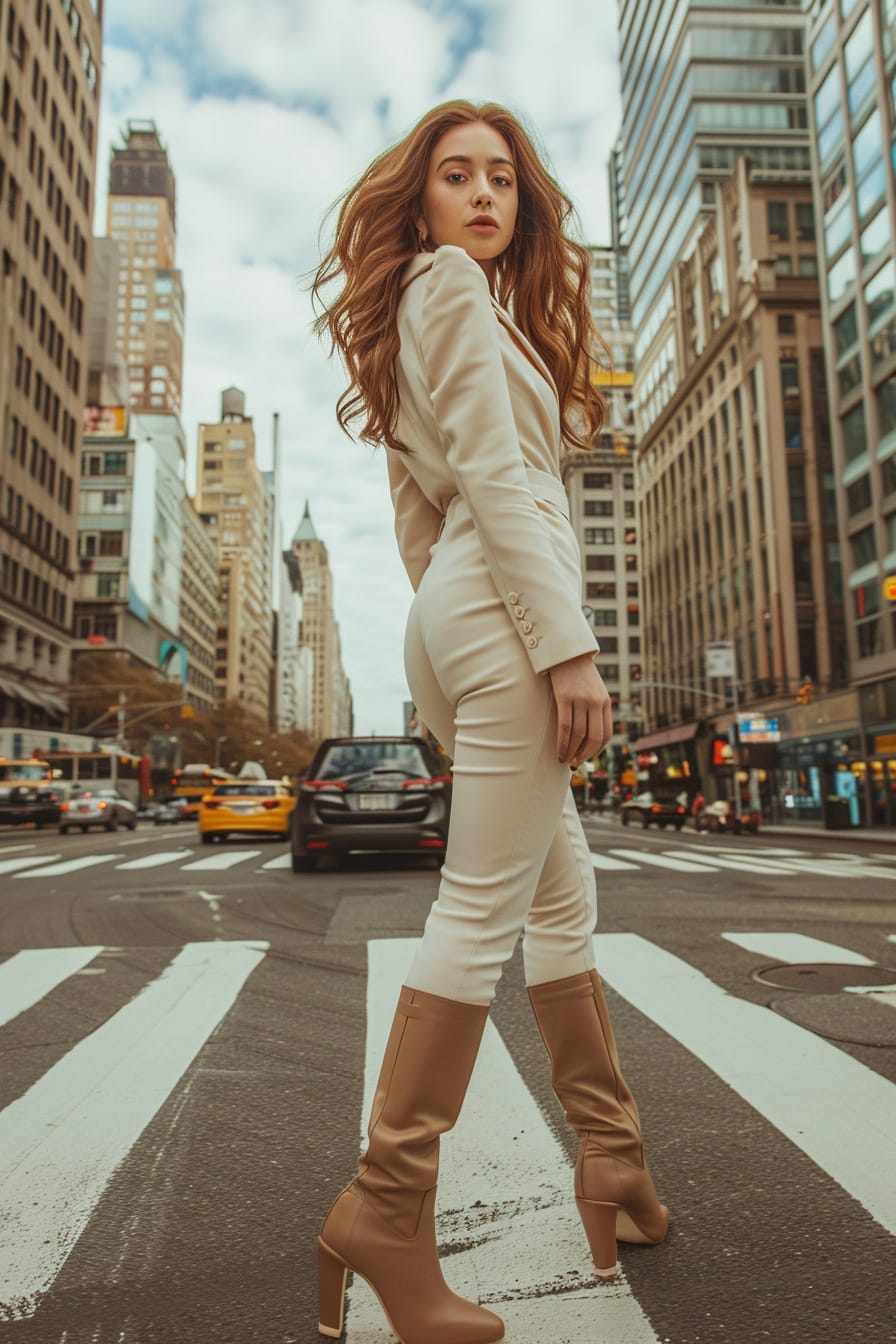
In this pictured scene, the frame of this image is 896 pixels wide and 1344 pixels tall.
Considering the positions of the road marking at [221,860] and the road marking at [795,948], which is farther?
the road marking at [221,860]

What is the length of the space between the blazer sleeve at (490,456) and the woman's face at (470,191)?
235mm

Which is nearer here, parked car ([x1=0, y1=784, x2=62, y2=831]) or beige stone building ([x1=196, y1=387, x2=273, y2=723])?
parked car ([x1=0, y1=784, x2=62, y2=831])

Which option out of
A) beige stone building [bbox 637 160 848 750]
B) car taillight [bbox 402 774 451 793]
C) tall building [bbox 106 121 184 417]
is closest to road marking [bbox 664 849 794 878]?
car taillight [bbox 402 774 451 793]

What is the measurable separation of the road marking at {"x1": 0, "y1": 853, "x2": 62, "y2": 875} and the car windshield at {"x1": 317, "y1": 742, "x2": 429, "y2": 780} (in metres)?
4.08

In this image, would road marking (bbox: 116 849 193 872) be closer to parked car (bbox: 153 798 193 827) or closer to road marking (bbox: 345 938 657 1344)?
road marking (bbox: 345 938 657 1344)

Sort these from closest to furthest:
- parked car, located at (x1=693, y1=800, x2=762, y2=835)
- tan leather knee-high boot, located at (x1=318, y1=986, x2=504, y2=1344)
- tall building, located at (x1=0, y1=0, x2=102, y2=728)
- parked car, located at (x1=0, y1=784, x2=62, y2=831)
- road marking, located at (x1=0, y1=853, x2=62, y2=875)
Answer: tan leather knee-high boot, located at (x1=318, y1=986, x2=504, y2=1344) < road marking, located at (x1=0, y1=853, x2=62, y2=875) < parked car, located at (x1=0, y1=784, x2=62, y2=831) < parked car, located at (x1=693, y1=800, x2=762, y2=835) < tall building, located at (x1=0, y1=0, x2=102, y2=728)

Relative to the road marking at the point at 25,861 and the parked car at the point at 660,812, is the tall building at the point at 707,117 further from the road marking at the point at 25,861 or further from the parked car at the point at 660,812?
the road marking at the point at 25,861

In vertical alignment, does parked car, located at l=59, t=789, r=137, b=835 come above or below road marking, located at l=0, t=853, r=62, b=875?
above

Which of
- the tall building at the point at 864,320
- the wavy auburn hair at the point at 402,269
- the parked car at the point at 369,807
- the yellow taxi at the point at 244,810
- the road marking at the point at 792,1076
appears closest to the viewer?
the wavy auburn hair at the point at 402,269

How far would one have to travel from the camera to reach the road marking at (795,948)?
5.10 m

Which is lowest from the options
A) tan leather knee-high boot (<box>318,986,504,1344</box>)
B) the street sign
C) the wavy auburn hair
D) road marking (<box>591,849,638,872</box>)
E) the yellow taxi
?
road marking (<box>591,849,638,872</box>)

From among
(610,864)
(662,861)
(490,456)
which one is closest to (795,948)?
(490,456)

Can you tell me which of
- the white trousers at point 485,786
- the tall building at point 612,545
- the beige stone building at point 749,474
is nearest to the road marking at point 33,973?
the white trousers at point 485,786

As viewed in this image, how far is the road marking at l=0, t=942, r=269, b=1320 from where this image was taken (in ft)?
6.44
